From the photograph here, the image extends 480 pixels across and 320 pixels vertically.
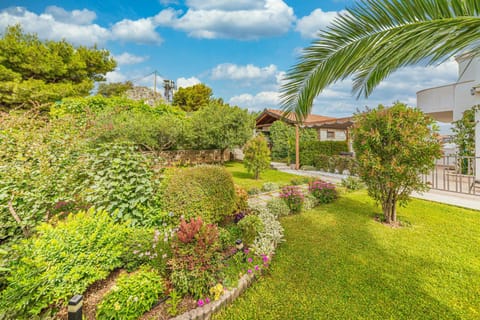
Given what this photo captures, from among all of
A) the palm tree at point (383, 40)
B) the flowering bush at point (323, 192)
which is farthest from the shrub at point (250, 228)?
the flowering bush at point (323, 192)

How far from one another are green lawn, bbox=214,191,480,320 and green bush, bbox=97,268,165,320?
75 cm

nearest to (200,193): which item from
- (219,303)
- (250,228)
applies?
(250,228)

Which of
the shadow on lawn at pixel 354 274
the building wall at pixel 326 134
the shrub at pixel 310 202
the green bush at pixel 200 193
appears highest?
the building wall at pixel 326 134

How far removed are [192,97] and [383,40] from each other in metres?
28.9

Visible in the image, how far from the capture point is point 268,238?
3.37 m

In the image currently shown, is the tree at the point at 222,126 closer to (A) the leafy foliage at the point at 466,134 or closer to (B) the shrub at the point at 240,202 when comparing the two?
(B) the shrub at the point at 240,202

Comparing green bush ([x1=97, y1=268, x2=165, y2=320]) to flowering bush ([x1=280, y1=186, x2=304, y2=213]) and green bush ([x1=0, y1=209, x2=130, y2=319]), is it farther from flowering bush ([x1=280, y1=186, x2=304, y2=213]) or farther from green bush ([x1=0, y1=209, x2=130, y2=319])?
flowering bush ([x1=280, y1=186, x2=304, y2=213])

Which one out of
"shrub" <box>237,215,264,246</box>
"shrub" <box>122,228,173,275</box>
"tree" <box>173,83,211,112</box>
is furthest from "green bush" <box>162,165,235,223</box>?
"tree" <box>173,83,211,112</box>

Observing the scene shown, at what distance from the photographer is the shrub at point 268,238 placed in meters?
3.07

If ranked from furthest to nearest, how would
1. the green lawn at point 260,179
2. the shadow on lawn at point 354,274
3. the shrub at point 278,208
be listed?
1. the green lawn at point 260,179
2. the shrub at point 278,208
3. the shadow on lawn at point 354,274

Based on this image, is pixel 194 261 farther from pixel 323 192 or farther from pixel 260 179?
pixel 260 179

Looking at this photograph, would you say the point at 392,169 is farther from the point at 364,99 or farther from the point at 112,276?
the point at 112,276

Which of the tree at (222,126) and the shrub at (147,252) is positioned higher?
the tree at (222,126)

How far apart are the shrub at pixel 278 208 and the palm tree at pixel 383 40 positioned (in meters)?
3.30
